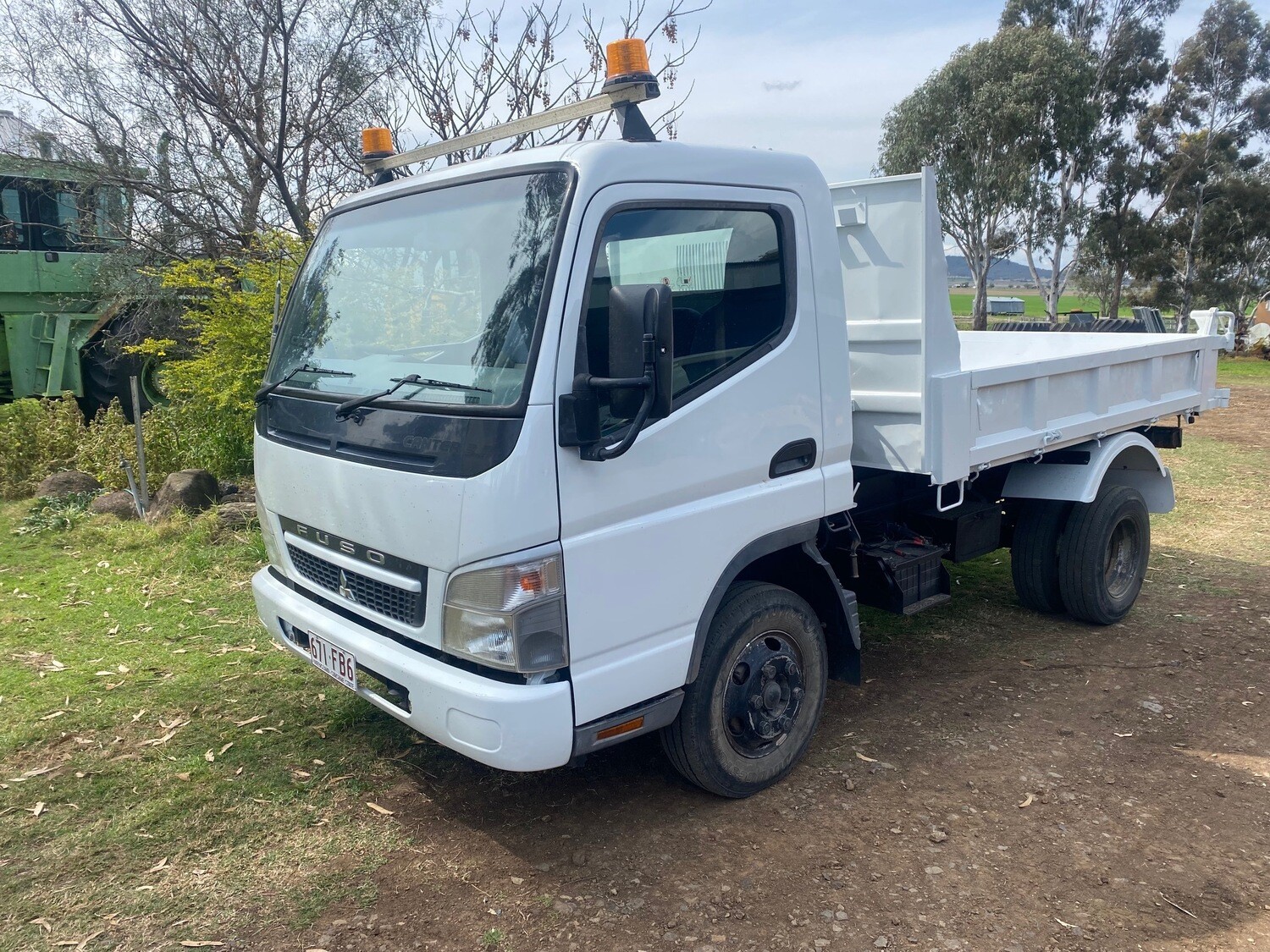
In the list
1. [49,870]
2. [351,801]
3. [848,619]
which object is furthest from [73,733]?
[848,619]

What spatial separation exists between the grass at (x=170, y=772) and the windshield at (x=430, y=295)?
159 cm

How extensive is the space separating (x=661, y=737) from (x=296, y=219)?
23.5 ft

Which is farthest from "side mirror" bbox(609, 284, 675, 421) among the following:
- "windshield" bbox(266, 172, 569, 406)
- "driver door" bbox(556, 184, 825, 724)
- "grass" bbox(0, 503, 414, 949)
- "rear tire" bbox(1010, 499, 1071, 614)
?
"rear tire" bbox(1010, 499, 1071, 614)

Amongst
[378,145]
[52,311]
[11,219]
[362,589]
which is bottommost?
[362,589]

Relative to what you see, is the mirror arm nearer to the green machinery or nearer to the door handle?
the door handle

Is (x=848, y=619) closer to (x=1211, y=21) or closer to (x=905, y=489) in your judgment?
A: (x=905, y=489)

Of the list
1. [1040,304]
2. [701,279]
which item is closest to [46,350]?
[701,279]

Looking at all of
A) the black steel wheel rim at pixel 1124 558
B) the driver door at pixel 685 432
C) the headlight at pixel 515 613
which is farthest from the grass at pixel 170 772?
the black steel wheel rim at pixel 1124 558

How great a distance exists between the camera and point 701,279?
3.29 metres

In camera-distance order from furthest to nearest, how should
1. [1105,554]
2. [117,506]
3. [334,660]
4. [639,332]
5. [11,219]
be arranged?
[11,219]
[117,506]
[1105,554]
[334,660]
[639,332]

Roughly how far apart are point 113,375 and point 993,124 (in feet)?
81.5

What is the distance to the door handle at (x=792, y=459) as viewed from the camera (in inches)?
137

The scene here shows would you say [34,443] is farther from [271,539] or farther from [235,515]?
[271,539]

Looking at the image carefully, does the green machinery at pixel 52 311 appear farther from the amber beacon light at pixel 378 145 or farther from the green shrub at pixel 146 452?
the amber beacon light at pixel 378 145
